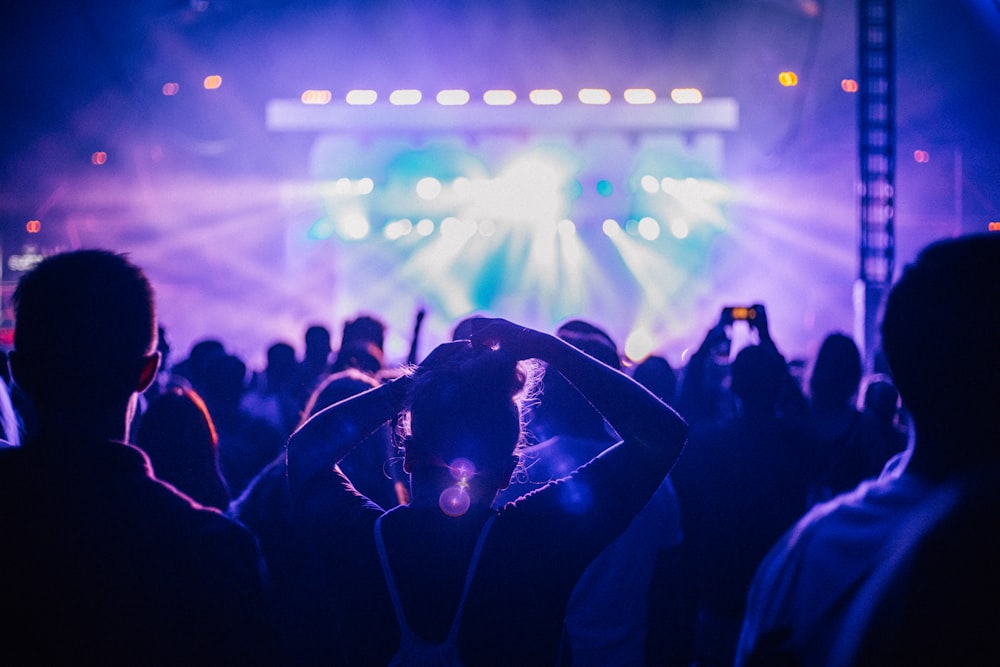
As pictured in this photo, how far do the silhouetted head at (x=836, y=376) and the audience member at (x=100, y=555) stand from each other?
2.61m

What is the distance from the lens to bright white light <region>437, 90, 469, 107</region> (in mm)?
12198

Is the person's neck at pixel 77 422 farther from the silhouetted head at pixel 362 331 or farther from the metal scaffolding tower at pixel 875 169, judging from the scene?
the metal scaffolding tower at pixel 875 169

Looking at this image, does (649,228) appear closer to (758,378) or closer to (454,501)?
(758,378)

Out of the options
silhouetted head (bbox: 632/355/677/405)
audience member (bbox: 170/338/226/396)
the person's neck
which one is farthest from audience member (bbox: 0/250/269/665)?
audience member (bbox: 170/338/226/396)

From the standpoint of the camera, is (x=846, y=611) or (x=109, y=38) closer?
(x=846, y=611)

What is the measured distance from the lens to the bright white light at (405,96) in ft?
39.9

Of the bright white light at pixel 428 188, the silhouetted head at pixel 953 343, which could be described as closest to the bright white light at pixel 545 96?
the bright white light at pixel 428 188

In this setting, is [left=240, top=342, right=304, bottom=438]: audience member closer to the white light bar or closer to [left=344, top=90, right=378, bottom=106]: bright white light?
[left=344, top=90, right=378, bottom=106]: bright white light

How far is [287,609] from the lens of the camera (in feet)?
7.25

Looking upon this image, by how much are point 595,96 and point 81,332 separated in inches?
466

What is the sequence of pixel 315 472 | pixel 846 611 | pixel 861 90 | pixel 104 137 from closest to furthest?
pixel 846 611, pixel 315 472, pixel 861 90, pixel 104 137

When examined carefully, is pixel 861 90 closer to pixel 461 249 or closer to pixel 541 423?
pixel 541 423

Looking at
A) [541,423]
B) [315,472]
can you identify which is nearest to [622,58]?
[541,423]

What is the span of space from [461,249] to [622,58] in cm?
517
